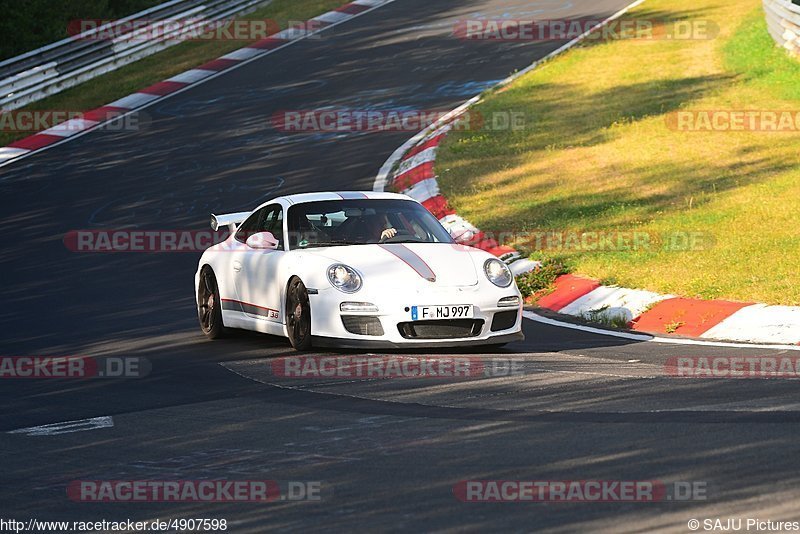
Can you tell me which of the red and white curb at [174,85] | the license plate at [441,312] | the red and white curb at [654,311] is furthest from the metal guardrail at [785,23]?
the license plate at [441,312]

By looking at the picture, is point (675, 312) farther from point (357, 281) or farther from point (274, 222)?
point (274, 222)

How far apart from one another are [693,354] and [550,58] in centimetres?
1754

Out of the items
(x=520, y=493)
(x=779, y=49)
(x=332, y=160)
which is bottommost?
(x=520, y=493)

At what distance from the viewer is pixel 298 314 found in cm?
1061

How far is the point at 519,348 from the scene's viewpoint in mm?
10656

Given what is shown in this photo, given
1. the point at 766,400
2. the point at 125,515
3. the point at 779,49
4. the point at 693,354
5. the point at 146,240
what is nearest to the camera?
the point at 125,515

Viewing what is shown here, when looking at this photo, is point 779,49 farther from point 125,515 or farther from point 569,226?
point 125,515

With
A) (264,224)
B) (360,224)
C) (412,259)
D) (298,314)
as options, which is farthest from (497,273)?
(264,224)

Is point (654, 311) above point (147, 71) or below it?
below

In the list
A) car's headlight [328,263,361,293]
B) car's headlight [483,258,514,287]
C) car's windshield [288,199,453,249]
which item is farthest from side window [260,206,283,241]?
car's headlight [483,258,514,287]

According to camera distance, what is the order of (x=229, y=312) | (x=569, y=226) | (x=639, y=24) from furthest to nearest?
(x=639, y=24)
(x=569, y=226)
(x=229, y=312)

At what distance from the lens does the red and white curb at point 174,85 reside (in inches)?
961

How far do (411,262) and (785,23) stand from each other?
16.2 metres

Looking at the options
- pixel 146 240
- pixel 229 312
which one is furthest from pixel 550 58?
pixel 229 312
